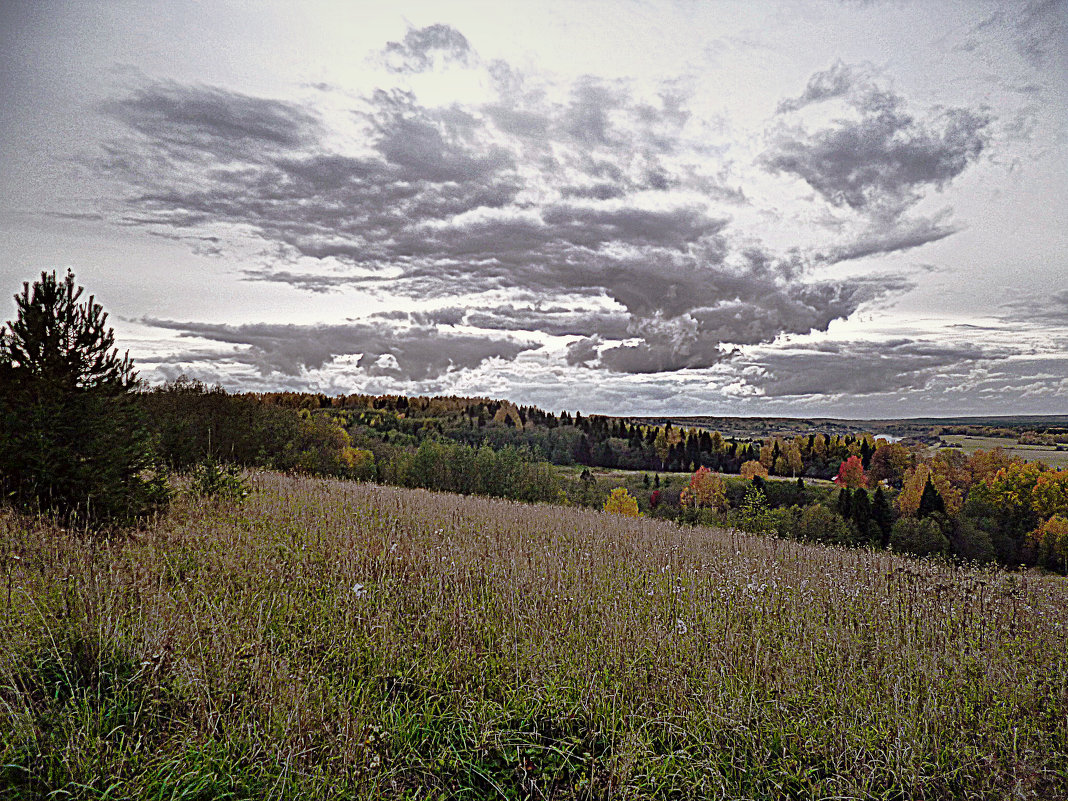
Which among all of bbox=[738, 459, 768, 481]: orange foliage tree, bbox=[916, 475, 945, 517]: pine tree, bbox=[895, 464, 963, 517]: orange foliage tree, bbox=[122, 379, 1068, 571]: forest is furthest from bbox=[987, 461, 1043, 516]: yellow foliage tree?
bbox=[738, 459, 768, 481]: orange foliage tree

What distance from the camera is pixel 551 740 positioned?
4.26 meters

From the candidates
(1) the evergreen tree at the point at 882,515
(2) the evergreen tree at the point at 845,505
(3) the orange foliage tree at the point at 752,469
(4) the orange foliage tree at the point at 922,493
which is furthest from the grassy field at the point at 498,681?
(3) the orange foliage tree at the point at 752,469

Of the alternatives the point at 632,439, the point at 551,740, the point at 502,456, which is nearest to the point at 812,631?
the point at 551,740

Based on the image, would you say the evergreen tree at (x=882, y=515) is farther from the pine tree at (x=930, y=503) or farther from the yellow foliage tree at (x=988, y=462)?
the yellow foliage tree at (x=988, y=462)

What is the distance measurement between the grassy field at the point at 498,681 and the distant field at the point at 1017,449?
5317 cm

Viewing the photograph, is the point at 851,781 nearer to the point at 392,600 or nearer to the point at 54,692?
the point at 392,600

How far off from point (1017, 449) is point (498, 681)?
210 ft

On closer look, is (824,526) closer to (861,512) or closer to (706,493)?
(861,512)

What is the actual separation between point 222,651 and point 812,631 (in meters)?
5.35

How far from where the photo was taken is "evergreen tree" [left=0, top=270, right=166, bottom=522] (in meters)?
7.69

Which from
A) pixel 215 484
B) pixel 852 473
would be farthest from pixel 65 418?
pixel 852 473

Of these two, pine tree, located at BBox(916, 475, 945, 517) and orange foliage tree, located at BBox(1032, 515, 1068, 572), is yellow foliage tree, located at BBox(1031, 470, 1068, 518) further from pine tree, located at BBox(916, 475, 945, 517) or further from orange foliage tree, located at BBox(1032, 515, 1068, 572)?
pine tree, located at BBox(916, 475, 945, 517)

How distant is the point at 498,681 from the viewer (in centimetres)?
484

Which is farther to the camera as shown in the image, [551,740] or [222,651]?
[222,651]
